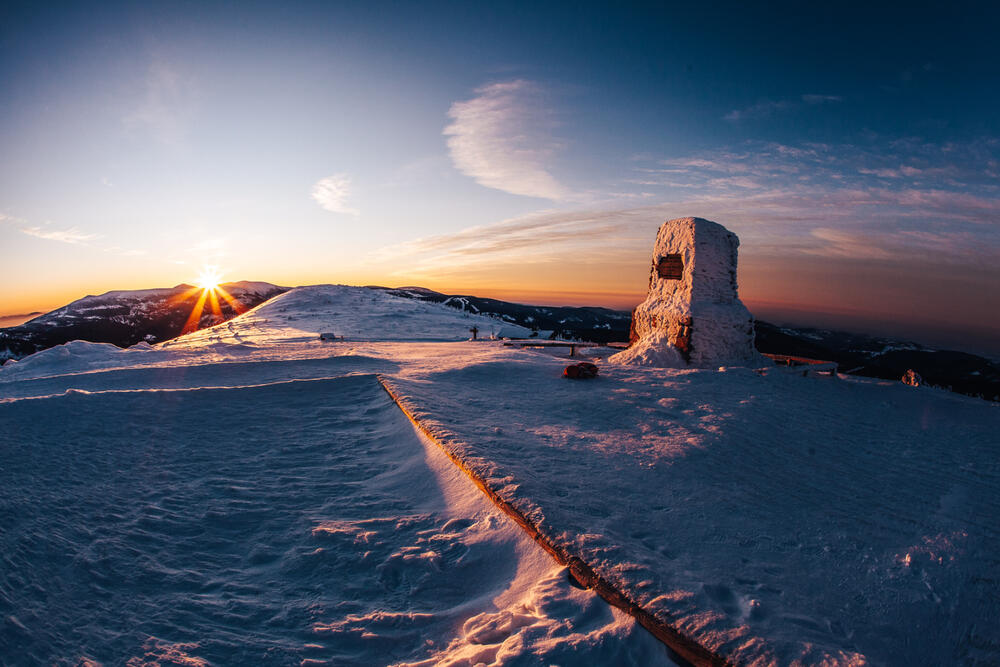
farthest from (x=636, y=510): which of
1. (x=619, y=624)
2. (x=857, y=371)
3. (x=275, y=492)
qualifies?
(x=857, y=371)

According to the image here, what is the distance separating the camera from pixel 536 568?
11.2 feet

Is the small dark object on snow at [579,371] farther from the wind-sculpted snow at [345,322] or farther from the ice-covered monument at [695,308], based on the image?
the wind-sculpted snow at [345,322]

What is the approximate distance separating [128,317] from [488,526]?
124859mm

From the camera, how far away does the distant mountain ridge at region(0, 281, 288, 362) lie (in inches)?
3076

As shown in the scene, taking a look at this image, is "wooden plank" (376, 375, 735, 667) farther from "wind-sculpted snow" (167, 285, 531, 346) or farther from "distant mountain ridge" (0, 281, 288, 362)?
"distant mountain ridge" (0, 281, 288, 362)

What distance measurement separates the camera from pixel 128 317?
95.9 meters

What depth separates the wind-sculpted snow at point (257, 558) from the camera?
267 cm

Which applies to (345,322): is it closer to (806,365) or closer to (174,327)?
(806,365)

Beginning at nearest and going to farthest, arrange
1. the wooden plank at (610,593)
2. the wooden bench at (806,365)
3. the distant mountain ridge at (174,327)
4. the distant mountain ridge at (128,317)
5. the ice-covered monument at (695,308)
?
the wooden plank at (610,593)
the wooden bench at (806,365)
the ice-covered monument at (695,308)
the distant mountain ridge at (174,327)
the distant mountain ridge at (128,317)

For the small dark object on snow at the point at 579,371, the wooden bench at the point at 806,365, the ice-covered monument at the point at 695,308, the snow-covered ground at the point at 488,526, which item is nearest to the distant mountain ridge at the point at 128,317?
the snow-covered ground at the point at 488,526

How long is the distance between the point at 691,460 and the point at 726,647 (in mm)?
3400

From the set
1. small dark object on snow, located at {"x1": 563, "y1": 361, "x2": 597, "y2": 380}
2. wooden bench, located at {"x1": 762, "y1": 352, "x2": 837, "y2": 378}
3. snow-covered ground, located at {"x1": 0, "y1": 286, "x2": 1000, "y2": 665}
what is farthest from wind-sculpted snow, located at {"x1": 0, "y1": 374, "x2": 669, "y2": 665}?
wooden bench, located at {"x1": 762, "y1": 352, "x2": 837, "y2": 378}

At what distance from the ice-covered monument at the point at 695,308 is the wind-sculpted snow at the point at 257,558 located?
861 cm

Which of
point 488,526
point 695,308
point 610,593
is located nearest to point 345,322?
point 695,308
